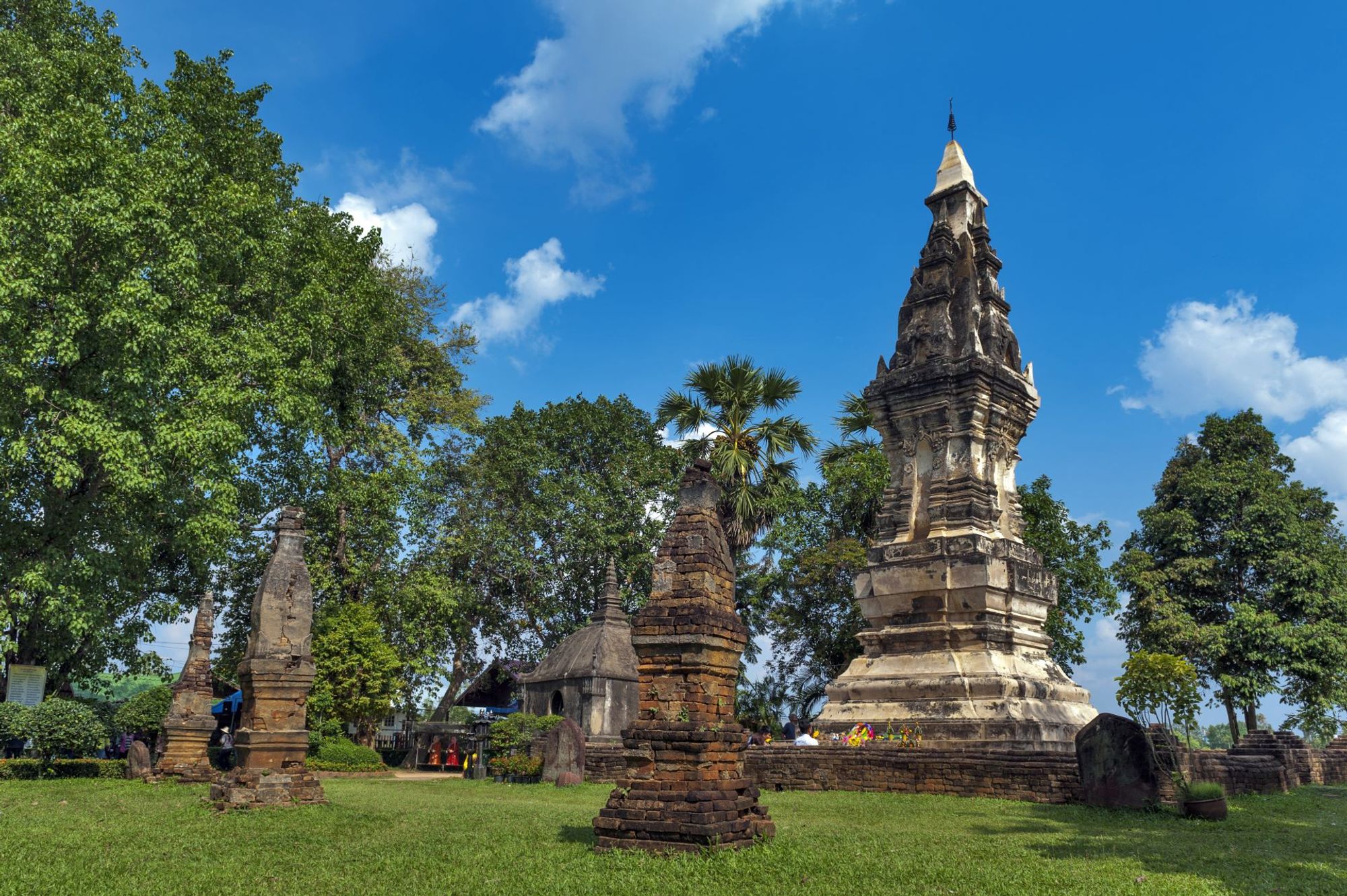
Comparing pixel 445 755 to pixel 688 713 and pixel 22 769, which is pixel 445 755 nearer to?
pixel 22 769

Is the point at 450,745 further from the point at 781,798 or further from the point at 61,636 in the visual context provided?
the point at 781,798

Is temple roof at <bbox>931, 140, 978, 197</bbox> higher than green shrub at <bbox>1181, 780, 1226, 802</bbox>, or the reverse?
temple roof at <bbox>931, 140, 978, 197</bbox>

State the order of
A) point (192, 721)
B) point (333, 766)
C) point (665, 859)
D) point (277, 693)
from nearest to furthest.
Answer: point (665, 859) < point (277, 693) < point (192, 721) < point (333, 766)

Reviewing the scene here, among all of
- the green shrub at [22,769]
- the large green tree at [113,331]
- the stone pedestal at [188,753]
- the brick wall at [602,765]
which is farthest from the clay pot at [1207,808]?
the green shrub at [22,769]

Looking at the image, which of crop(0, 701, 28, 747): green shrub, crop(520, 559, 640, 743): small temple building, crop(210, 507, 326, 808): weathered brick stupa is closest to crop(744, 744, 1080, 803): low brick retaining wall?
crop(210, 507, 326, 808): weathered brick stupa

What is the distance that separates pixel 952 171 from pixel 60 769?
2133 centimetres

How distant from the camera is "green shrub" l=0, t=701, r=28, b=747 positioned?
16938 mm

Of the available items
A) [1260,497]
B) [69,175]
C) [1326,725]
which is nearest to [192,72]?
[69,175]

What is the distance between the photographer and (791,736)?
23.8 meters

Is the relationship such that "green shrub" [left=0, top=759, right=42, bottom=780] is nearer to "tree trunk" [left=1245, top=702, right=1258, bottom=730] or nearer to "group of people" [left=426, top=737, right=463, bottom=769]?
"group of people" [left=426, top=737, right=463, bottom=769]

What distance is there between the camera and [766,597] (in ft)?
98.5

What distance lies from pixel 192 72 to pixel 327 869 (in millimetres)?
20267

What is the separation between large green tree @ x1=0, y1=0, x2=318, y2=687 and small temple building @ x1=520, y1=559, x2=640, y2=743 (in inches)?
313

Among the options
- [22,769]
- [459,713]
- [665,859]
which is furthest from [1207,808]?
[459,713]
